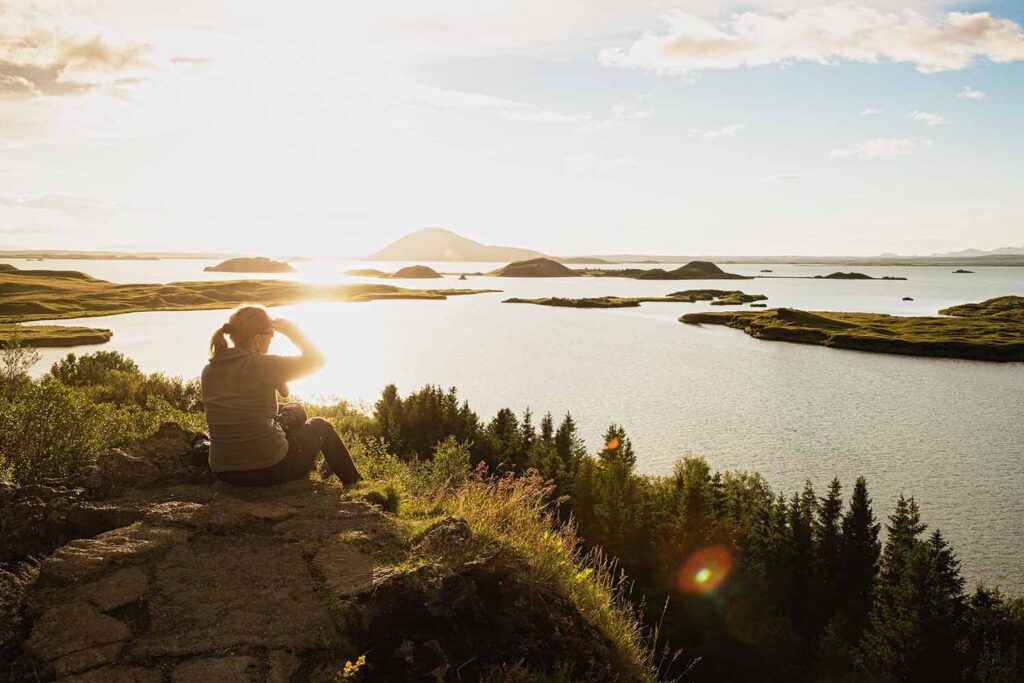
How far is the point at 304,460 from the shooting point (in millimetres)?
10328

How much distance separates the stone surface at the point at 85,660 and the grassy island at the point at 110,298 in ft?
229

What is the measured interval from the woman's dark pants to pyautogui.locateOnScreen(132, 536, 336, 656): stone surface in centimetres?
168

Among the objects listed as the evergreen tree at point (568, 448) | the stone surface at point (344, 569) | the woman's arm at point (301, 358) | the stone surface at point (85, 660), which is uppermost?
the woman's arm at point (301, 358)

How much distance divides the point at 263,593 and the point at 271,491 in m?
3.07

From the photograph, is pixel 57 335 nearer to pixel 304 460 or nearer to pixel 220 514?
pixel 304 460

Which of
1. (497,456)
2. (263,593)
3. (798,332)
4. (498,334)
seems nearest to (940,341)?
(798,332)

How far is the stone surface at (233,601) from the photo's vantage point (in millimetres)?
6270

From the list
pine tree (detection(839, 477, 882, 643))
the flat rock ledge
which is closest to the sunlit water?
pine tree (detection(839, 477, 882, 643))

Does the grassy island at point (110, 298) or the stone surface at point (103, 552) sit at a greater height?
the grassy island at point (110, 298)

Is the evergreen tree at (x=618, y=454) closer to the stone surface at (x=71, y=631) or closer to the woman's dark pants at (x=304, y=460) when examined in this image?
the woman's dark pants at (x=304, y=460)

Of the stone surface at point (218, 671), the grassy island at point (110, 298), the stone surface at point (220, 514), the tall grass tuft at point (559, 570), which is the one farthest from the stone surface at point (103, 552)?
the grassy island at point (110, 298)

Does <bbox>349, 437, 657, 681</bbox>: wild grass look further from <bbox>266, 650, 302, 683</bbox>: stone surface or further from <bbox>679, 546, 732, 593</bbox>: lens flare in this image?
<bbox>679, 546, 732, 593</bbox>: lens flare

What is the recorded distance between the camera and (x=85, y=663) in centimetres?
579

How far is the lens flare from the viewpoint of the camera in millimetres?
20359
